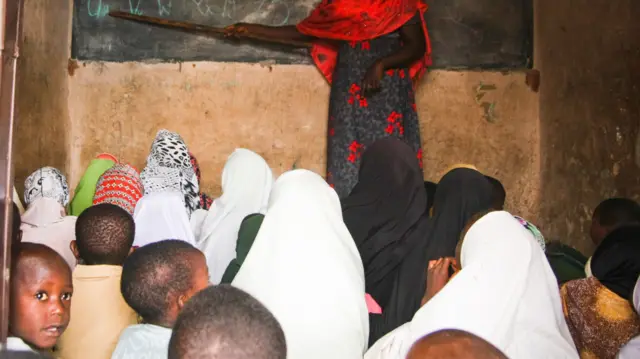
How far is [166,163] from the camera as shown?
14.0 ft

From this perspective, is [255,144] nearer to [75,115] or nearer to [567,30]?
[75,115]

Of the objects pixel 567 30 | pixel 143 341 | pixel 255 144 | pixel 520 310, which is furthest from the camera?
A: pixel 255 144

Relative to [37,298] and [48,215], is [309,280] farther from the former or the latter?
[48,215]

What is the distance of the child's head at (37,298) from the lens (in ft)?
6.77

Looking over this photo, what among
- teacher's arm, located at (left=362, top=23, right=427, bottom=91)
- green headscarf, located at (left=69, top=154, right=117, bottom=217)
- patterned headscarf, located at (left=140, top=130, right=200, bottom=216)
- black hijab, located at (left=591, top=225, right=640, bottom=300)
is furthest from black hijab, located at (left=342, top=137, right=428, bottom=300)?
green headscarf, located at (left=69, top=154, right=117, bottom=217)

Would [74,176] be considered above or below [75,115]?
below

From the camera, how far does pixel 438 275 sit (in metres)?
2.59

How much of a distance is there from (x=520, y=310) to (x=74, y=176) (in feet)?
12.2

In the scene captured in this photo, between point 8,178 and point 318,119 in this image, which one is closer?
point 8,178

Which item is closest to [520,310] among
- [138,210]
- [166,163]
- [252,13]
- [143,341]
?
[143,341]

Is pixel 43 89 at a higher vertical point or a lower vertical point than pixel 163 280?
higher

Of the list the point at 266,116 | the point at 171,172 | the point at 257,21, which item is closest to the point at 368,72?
the point at 266,116

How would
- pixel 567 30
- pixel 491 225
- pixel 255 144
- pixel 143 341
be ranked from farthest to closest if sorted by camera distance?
pixel 255 144 → pixel 567 30 → pixel 491 225 → pixel 143 341

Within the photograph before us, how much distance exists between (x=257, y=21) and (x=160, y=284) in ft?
11.2
